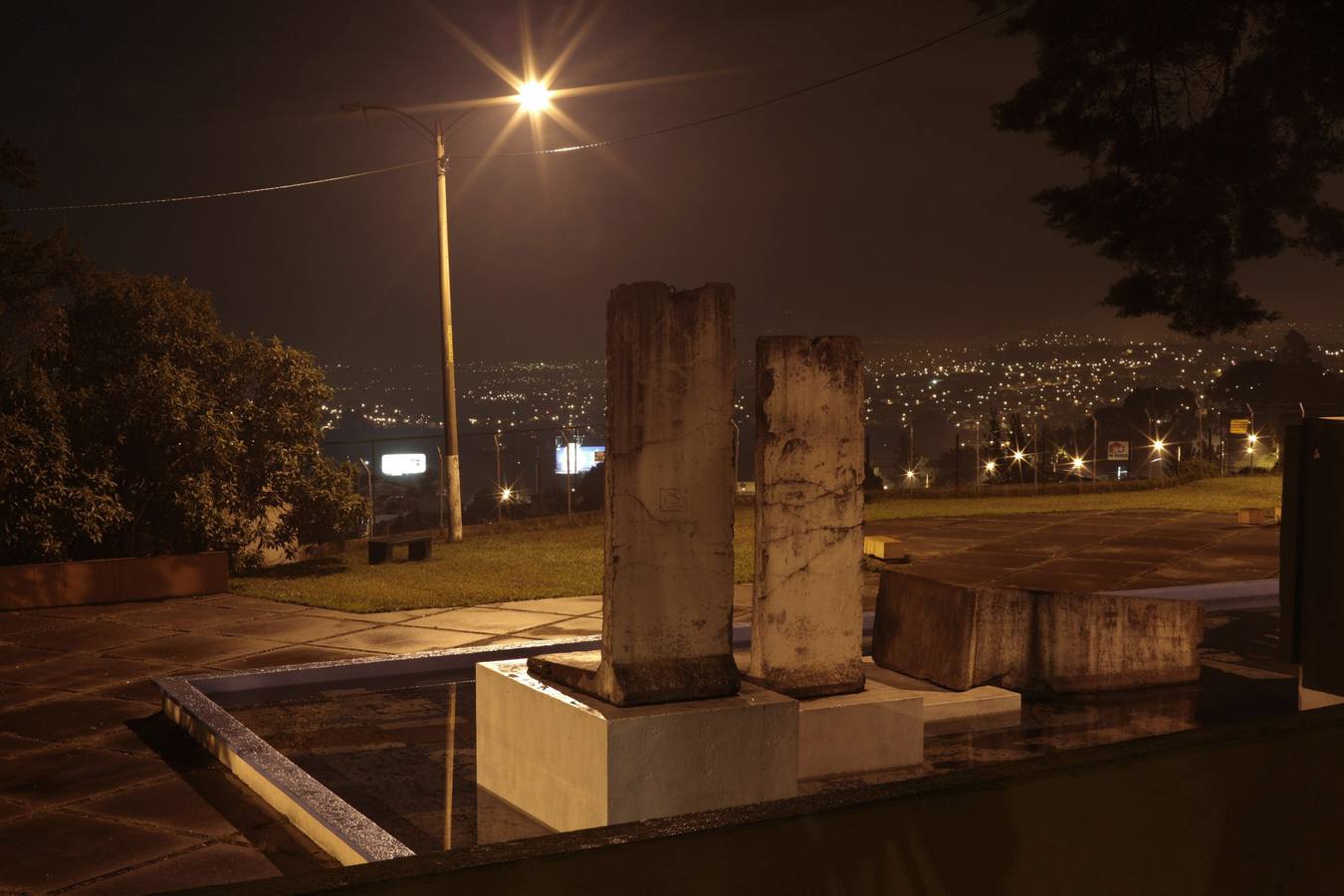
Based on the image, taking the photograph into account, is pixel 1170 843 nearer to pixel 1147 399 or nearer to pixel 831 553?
pixel 831 553

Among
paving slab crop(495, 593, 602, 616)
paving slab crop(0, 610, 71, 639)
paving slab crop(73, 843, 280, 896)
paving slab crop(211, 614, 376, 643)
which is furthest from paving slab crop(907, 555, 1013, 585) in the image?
paving slab crop(73, 843, 280, 896)

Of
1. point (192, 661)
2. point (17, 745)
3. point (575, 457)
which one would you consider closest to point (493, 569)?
point (192, 661)

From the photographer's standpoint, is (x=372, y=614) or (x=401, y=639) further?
(x=372, y=614)

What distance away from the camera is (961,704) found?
8.92m

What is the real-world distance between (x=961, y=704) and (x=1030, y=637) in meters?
1.08

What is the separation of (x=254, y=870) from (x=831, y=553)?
148 inches

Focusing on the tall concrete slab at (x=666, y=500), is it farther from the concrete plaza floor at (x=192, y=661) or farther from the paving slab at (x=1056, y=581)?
the paving slab at (x=1056, y=581)

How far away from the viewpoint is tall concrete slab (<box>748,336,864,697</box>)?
7.74 metres

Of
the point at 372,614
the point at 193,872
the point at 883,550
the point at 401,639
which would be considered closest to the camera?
the point at 193,872

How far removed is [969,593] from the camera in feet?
30.4

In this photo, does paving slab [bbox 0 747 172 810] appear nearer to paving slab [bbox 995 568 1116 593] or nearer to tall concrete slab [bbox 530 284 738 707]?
tall concrete slab [bbox 530 284 738 707]

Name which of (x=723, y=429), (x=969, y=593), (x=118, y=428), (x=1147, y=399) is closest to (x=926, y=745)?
(x=969, y=593)

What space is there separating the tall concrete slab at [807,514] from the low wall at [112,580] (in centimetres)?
954

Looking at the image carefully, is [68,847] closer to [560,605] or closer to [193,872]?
[193,872]
